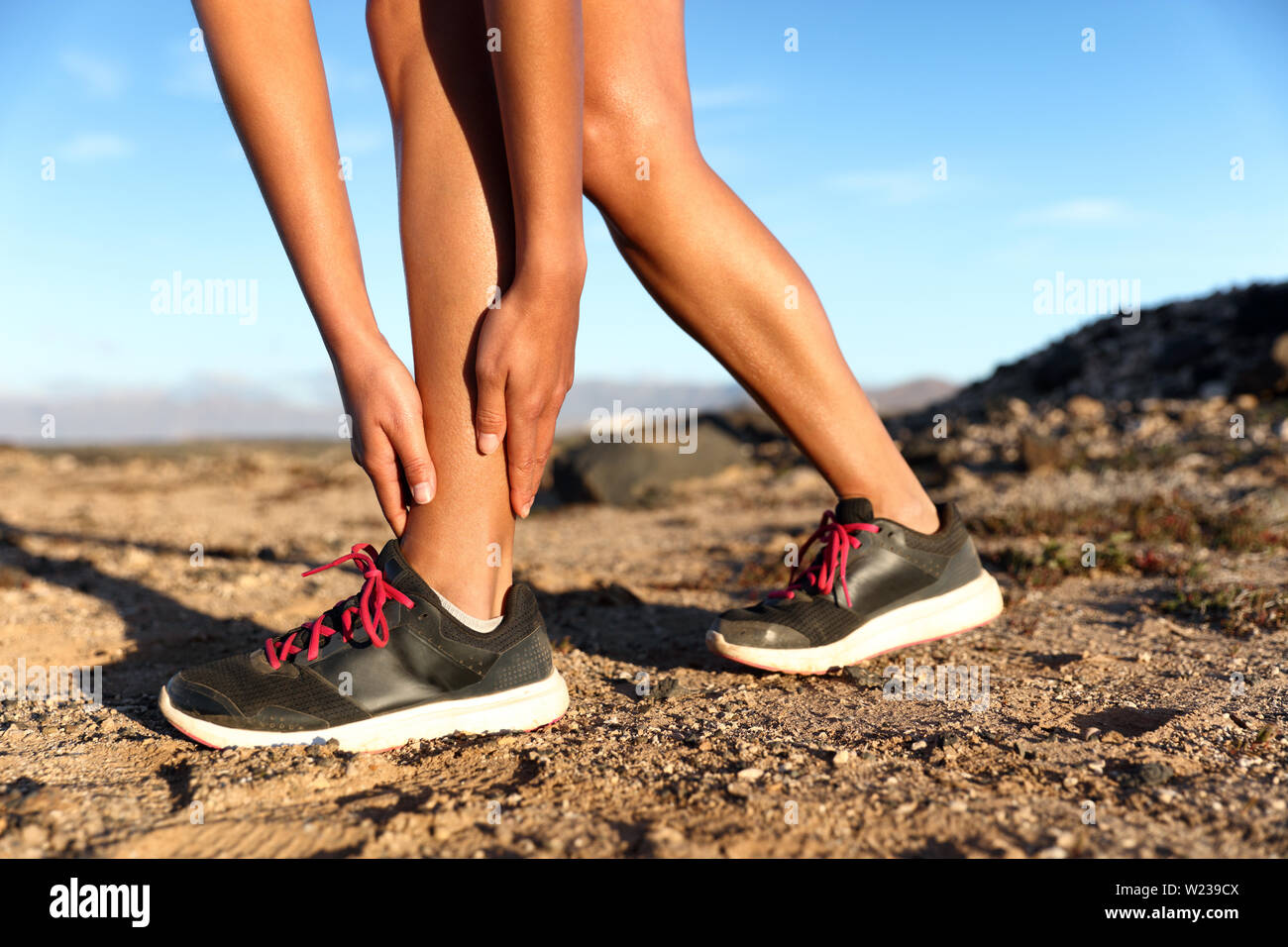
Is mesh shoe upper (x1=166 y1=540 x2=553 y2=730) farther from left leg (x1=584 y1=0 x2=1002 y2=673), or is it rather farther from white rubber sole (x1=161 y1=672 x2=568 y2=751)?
left leg (x1=584 y1=0 x2=1002 y2=673)

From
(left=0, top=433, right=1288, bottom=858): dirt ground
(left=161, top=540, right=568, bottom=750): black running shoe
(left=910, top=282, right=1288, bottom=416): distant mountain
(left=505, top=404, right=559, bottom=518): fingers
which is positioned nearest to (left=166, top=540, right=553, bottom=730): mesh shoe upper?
(left=161, top=540, right=568, bottom=750): black running shoe

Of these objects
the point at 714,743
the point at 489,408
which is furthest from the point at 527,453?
the point at 714,743

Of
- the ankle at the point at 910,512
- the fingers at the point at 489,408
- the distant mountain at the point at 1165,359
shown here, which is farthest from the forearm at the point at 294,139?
the distant mountain at the point at 1165,359

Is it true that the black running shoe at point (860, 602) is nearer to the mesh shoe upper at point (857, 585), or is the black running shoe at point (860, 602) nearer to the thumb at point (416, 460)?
the mesh shoe upper at point (857, 585)

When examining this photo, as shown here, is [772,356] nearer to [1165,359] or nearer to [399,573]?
[399,573]

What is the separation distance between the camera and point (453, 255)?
1906mm

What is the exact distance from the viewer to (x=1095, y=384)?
11.0 meters

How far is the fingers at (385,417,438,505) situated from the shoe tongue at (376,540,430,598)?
138 millimetres

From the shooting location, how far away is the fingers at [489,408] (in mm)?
1789

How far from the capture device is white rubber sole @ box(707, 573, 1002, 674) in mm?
2193

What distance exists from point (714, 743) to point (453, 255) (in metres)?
1.17

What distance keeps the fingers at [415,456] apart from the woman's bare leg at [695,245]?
720 mm
